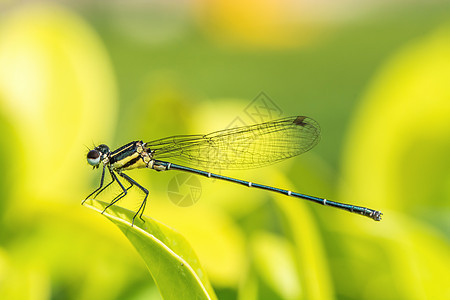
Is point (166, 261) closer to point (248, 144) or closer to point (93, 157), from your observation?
point (93, 157)

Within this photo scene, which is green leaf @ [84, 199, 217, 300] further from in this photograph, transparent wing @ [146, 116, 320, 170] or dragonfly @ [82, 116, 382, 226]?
transparent wing @ [146, 116, 320, 170]

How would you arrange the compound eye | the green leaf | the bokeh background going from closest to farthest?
1. the green leaf
2. the bokeh background
3. the compound eye

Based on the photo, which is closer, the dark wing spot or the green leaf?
the green leaf

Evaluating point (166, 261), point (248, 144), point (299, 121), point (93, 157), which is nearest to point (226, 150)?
point (248, 144)

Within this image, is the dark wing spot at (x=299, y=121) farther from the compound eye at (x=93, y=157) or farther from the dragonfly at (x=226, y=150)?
the compound eye at (x=93, y=157)

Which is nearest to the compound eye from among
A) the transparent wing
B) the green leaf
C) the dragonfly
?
the dragonfly

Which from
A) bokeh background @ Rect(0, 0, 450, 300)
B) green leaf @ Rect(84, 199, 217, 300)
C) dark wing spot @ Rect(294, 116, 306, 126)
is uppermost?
dark wing spot @ Rect(294, 116, 306, 126)
